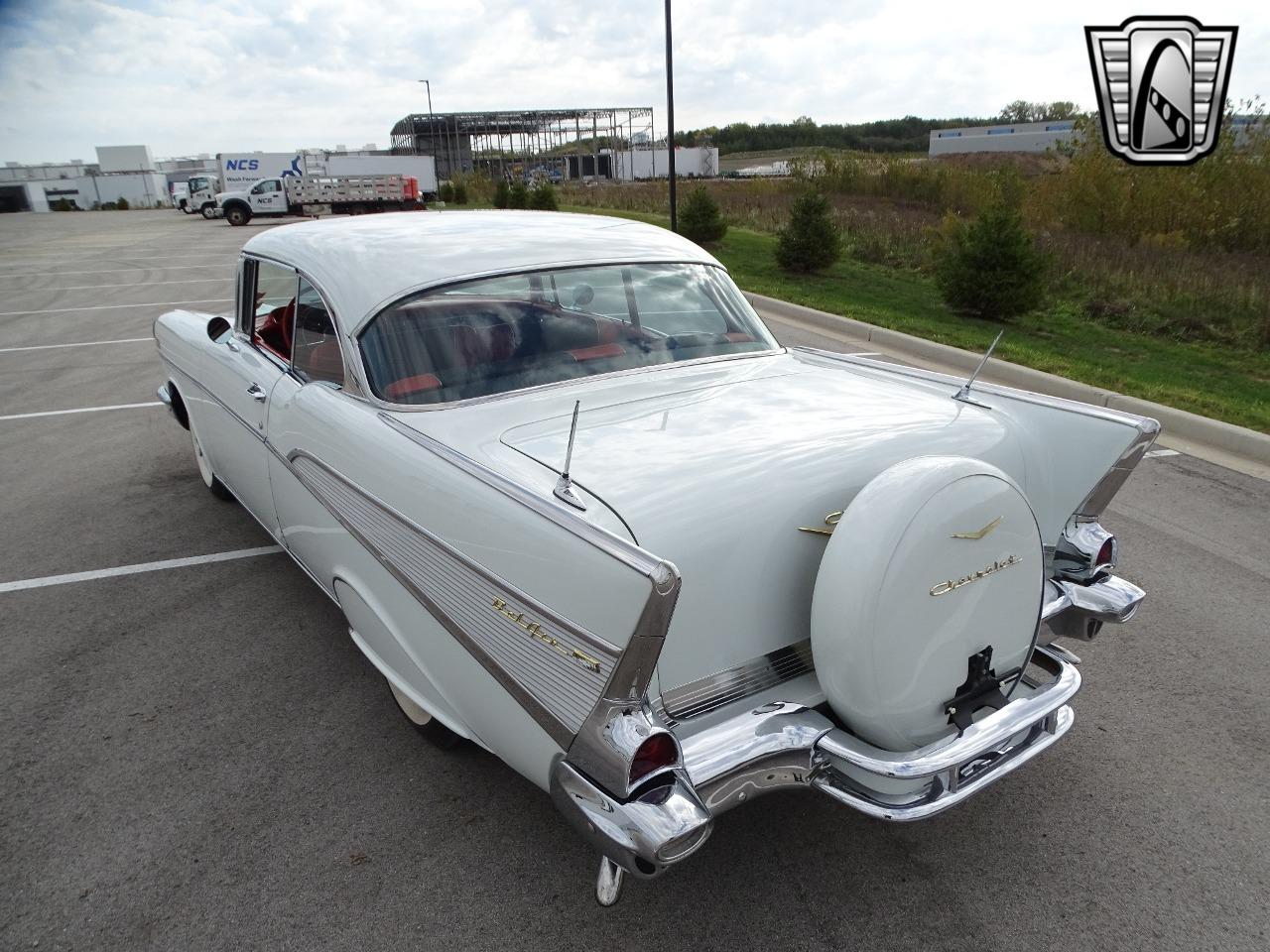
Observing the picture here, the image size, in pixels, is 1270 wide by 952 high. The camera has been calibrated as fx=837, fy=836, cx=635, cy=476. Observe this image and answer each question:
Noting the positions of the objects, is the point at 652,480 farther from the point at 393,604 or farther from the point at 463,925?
the point at 463,925

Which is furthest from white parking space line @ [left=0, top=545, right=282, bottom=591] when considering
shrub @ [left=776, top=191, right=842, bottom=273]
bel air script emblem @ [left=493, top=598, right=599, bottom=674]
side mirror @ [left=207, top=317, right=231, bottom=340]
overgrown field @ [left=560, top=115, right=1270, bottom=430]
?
shrub @ [left=776, top=191, right=842, bottom=273]

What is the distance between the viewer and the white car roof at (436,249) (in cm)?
302

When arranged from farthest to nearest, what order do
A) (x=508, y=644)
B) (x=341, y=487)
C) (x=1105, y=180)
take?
(x=1105, y=180) < (x=341, y=487) < (x=508, y=644)

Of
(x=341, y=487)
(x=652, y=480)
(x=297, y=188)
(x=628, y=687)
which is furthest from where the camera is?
(x=297, y=188)

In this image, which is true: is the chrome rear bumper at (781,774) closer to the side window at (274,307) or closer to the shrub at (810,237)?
the side window at (274,307)

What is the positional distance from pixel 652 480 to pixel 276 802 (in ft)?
5.23

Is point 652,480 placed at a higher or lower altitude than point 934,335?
higher

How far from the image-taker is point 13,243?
25.4m

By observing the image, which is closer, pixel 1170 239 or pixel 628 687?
pixel 628 687

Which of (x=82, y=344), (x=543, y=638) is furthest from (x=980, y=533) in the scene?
(x=82, y=344)

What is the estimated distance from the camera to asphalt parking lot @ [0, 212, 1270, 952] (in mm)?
2137

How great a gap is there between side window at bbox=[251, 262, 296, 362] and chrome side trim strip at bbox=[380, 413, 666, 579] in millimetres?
1540

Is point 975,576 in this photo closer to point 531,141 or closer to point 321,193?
point 321,193

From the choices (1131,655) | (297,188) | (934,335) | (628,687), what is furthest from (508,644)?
(297,188)
